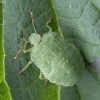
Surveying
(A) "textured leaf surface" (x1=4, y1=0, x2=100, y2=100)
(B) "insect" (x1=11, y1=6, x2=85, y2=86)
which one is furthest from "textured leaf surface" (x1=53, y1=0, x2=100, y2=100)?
(B) "insect" (x1=11, y1=6, x2=85, y2=86)

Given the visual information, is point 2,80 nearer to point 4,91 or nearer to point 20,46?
point 4,91

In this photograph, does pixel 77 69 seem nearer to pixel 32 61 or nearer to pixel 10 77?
pixel 32 61

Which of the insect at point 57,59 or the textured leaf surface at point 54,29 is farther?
the insect at point 57,59

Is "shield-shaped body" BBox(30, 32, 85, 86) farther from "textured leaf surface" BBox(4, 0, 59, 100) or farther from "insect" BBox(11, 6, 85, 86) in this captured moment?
"textured leaf surface" BBox(4, 0, 59, 100)

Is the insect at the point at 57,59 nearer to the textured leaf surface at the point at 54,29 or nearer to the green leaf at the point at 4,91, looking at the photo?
the textured leaf surface at the point at 54,29

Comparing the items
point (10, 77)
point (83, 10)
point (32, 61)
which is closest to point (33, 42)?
point (32, 61)

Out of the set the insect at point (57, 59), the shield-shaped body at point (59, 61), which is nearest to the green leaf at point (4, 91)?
the insect at point (57, 59)

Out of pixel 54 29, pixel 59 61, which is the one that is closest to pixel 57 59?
pixel 59 61
